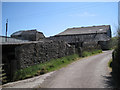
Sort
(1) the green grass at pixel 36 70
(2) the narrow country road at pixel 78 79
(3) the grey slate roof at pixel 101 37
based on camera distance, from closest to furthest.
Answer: (2) the narrow country road at pixel 78 79, (1) the green grass at pixel 36 70, (3) the grey slate roof at pixel 101 37

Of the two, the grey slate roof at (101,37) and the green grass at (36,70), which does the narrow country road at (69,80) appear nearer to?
the green grass at (36,70)

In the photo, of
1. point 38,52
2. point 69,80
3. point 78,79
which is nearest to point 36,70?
point 38,52

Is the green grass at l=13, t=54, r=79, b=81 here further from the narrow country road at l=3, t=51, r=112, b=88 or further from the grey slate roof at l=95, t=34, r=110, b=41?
the grey slate roof at l=95, t=34, r=110, b=41

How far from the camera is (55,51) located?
13398 millimetres

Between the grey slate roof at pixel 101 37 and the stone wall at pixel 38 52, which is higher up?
the grey slate roof at pixel 101 37

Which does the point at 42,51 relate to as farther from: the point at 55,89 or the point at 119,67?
the point at 119,67

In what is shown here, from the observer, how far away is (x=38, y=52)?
11289 millimetres

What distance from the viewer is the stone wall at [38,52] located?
381 inches

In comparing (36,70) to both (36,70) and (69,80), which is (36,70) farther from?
(69,80)

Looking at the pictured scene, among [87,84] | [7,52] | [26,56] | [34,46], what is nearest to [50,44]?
[34,46]

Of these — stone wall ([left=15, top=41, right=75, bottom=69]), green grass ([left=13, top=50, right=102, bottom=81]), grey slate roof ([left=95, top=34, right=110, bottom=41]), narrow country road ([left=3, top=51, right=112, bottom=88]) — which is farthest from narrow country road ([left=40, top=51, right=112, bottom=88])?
grey slate roof ([left=95, top=34, right=110, bottom=41])

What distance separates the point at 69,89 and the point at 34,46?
6052 millimetres

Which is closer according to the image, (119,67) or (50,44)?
(119,67)

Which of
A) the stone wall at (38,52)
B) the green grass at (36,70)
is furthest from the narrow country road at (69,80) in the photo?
the stone wall at (38,52)
